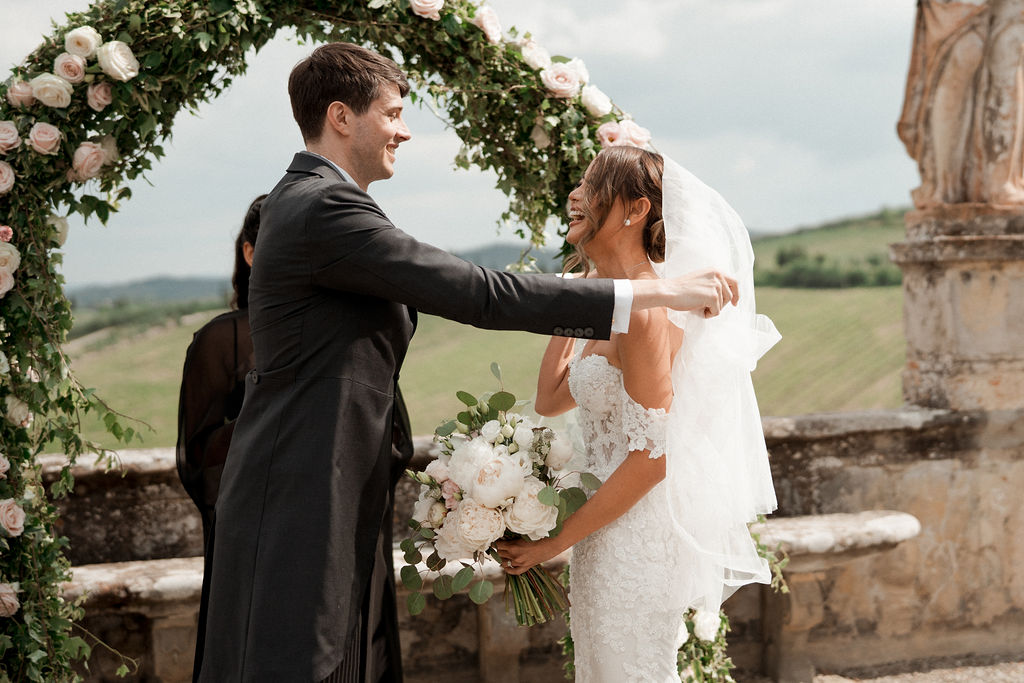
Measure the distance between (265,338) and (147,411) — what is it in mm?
16153

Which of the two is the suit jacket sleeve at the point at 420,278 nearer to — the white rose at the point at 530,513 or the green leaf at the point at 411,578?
the white rose at the point at 530,513

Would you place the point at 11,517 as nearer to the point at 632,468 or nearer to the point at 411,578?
the point at 411,578

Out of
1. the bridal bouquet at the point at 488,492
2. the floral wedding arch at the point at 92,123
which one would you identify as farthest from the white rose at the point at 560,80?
the bridal bouquet at the point at 488,492

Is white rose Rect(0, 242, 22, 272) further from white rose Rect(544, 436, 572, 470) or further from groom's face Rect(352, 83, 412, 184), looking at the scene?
white rose Rect(544, 436, 572, 470)

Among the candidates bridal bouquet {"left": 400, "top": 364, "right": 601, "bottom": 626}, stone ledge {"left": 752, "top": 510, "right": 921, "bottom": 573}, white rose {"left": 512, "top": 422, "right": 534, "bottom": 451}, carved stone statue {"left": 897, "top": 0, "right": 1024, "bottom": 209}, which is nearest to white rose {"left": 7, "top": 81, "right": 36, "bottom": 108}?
bridal bouquet {"left": 400, "top": 364, "right": 601, "bottom": 626}

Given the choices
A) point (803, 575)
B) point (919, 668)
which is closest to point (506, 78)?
point (803, 575)

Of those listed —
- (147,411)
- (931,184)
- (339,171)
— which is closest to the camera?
(339,171)

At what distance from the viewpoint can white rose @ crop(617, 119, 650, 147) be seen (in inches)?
138

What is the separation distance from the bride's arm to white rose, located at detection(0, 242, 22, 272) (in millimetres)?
2112

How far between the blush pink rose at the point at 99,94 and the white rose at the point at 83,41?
111 mm

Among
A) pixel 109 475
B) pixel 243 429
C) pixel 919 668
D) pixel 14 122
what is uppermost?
pixel 14 122

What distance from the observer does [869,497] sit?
493cm

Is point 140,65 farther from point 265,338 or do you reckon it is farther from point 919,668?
point 919,668

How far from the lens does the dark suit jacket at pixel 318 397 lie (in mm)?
2098
